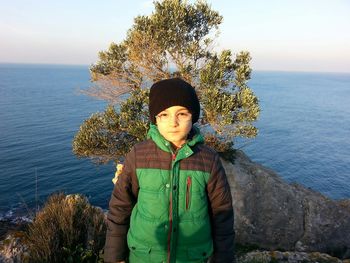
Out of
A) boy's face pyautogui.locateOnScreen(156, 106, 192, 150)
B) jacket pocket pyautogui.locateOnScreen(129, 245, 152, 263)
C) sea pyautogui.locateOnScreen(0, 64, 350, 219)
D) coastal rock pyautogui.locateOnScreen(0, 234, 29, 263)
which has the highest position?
boy's face pyautogui.locateOnScreen(156, 106, 192, 150)

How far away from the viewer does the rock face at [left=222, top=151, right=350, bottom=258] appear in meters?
15.9

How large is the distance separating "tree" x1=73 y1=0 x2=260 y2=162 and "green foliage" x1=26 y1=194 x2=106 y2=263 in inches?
275

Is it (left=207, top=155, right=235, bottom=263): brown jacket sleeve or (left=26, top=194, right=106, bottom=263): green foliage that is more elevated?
(left=207, top=155, right=235, bottom=263): brown jacket sleeve

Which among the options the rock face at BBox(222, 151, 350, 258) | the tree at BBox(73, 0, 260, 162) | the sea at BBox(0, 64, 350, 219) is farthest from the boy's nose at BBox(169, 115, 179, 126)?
the sea at BBox(0, 64, 350, 219)

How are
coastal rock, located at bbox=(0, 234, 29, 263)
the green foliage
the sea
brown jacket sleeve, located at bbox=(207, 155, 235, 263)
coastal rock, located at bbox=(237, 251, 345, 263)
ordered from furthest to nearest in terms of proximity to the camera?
the sea, coastal rock, located at bbox=(237, 251, 345, 263), the green foliage, coastal rock, located at bbox=(0, 234, 29, 263), brown jacket sleeve, located at bbox=(207, 155, 235, 263)

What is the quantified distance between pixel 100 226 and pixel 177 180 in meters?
5.24

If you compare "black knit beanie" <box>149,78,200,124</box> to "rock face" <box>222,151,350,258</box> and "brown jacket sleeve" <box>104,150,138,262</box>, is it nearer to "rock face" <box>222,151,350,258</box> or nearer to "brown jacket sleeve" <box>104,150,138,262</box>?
"brown jacket sleeve" <box>104,150,138,262</box>

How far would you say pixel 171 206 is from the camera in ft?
11.7

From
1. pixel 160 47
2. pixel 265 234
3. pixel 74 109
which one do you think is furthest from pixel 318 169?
pixel 74 109

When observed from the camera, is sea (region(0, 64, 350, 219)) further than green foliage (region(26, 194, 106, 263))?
Yes

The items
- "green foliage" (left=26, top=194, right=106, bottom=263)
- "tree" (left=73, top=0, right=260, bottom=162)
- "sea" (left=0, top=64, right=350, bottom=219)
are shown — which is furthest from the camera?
"sea" (left=0, top=64, right=350, bottom=219)

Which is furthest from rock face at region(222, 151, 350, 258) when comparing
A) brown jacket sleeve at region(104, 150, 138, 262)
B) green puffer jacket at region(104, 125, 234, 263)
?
brown jacket sleeve at region(104, 150, 138, 262)

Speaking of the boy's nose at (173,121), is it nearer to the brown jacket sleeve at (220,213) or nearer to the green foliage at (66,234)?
the brown jacket sleeve at (220,213)

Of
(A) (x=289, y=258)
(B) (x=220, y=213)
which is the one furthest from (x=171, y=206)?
(A) (x=289, y=258)
